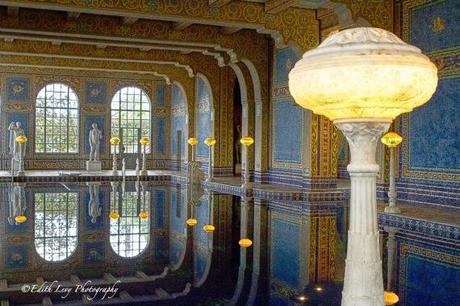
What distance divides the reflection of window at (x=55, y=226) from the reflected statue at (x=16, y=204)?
0.90ft

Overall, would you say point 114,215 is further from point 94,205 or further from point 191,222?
point 94,205

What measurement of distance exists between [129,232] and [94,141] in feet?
48.8

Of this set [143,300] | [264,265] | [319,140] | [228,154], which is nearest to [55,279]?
[143,300]

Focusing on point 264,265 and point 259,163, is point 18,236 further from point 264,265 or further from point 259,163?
point 259,163

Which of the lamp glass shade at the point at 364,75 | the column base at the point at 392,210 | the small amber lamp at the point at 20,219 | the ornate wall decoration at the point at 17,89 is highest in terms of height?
the ornate wall decoration at the point at 17,89

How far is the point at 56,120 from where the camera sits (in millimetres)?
23656

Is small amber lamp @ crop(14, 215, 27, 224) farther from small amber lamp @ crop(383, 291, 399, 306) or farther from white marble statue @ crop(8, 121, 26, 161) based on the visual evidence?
white marble statue @ crop(8, 121, 26, 161)

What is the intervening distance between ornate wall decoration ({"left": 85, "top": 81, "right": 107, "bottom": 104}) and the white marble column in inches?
860

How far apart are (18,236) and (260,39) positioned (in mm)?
9412

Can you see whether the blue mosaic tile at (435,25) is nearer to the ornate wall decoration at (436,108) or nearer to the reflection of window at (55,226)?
the ornate wall decoration at (436,108)

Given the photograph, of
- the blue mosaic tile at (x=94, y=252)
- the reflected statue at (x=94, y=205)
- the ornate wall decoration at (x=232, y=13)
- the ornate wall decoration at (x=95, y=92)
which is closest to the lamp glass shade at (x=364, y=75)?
the blue mosaic tile at (x=94, y=252)

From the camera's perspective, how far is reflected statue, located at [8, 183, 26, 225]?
31.1 ft

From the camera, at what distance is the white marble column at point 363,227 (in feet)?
9.58

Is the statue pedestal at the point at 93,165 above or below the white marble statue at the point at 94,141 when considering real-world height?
below
